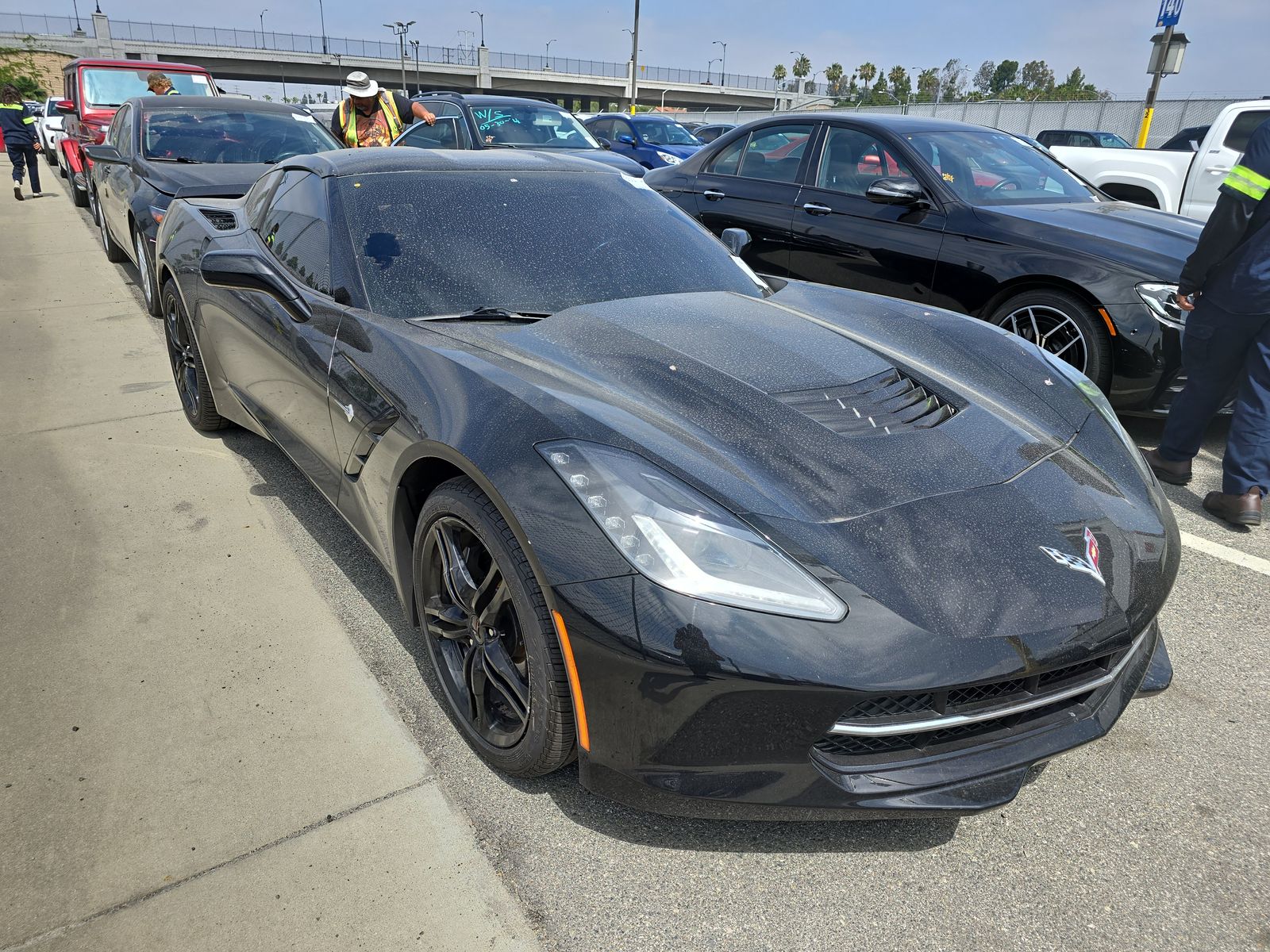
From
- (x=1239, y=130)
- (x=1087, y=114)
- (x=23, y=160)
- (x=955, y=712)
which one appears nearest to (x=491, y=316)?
(x=955, y=712)

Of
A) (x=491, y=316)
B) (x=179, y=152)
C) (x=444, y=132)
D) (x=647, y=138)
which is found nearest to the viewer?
(x=491, y=316)

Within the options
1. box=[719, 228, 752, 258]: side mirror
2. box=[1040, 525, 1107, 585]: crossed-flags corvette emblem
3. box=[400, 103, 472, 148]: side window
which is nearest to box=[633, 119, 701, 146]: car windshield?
box=[400, 103, 472, 148]: side window

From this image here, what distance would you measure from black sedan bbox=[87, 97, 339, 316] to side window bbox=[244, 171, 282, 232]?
2.32 meters

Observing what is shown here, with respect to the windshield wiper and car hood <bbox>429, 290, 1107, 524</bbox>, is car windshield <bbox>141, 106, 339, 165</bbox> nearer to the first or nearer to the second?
the windshield wiper

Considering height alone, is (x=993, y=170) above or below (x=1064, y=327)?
above

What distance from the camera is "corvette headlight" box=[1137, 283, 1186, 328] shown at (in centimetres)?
→ 422

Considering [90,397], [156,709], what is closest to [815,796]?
[156,709]

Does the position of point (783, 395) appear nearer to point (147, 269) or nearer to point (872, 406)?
point (872, 406)

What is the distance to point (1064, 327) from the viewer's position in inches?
180

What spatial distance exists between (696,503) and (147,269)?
585 cm

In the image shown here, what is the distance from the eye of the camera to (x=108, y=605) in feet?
9.61

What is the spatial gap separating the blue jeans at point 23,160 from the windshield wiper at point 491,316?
557 inches

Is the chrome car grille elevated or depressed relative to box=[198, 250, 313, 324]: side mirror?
depressed

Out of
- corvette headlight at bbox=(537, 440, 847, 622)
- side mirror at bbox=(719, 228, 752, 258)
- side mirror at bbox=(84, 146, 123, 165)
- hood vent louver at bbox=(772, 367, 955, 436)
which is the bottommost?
corvette headlight at bbox=(537, 440, 847, 622)
